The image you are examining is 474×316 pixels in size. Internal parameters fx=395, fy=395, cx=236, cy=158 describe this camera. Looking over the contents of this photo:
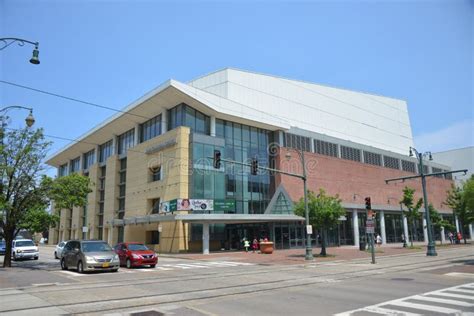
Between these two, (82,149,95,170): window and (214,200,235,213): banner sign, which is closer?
(214,200,235,213): banner sign

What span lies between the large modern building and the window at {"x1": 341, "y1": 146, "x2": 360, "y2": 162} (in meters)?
0.16

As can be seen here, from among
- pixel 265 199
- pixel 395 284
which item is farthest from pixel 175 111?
pixel 395 284

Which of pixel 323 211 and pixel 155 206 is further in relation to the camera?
pixel 155 206

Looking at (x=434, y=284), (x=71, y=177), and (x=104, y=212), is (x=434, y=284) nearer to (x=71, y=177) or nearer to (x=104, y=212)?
(x=71, y=177)

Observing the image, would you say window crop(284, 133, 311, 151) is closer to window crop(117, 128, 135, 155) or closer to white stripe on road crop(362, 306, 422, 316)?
window crop(117, 128, 135, 155)

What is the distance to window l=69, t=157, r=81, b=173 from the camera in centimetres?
7284

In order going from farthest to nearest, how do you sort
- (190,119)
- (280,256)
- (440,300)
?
(190,119), (280,256), (440,300)

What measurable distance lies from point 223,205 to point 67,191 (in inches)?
726

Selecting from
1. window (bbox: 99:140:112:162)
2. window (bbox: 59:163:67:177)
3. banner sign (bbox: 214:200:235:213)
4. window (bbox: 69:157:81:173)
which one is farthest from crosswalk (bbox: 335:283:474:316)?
window (bbox: 59:163:67:177)

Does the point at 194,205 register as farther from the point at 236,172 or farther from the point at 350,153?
the point at 350,153

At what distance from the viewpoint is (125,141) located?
183 feet

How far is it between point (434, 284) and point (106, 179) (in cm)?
5117

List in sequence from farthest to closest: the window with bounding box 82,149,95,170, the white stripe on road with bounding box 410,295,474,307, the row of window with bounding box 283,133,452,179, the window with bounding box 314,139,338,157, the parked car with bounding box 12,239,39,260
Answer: the window with bounding box 82,149,95,170 < the window with bounding box 314,139,338,157 < the row of window with bounding box 283,133,452,179 < the parked car with bounding box 12,239,39,260 < the white stripe on road with bounding box 410,295,474,307

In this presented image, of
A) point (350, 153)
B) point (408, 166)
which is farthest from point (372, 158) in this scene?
point (408, 166)
